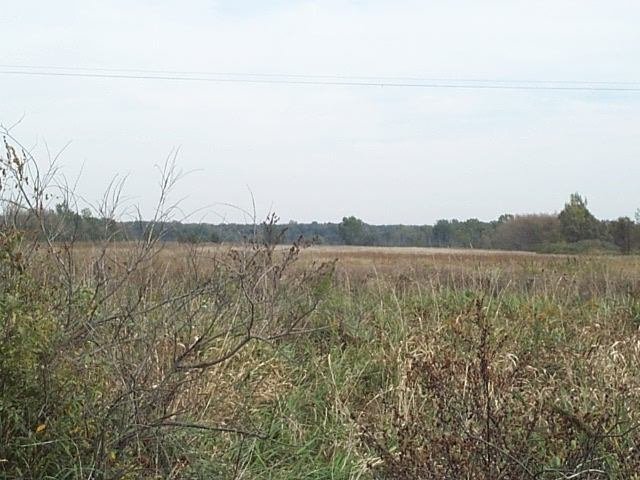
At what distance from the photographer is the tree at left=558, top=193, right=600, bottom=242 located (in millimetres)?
41853

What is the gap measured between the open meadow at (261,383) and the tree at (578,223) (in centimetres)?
3521

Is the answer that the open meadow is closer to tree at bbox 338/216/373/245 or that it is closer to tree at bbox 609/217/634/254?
tree at bbox 338/216/373/245

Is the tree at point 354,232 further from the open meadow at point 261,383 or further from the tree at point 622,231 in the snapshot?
the tree at point 622,231

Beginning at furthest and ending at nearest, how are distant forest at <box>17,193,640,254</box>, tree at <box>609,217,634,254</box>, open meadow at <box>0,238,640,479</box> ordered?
tree at <box>609,217,634,254</box> < distant forest at <box>17,193,640,254</box> < open meadow at <box>0,238,640,479</box>

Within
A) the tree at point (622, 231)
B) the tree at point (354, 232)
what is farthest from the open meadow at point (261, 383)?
the tree at point (622, 231)

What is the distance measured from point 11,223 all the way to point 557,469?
3.80 m

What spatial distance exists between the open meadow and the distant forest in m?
0.17

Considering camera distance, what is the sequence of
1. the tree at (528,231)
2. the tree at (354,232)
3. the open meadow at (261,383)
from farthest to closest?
the tree at (528,231) < the tree at (354,232) < the open meadow at (261,383)

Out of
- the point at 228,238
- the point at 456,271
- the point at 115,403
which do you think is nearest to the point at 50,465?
the point at 115,403

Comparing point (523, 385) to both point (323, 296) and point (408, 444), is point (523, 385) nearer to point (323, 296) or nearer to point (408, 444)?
point (408, 444)

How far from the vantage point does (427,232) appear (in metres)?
33.3

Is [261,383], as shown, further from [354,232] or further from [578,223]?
[578,223]

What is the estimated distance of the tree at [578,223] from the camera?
4185 centimetres

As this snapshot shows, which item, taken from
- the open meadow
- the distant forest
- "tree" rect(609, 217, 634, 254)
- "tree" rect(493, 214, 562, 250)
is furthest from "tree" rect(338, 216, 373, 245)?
"tree" rect(493, 214, 562, 250)
